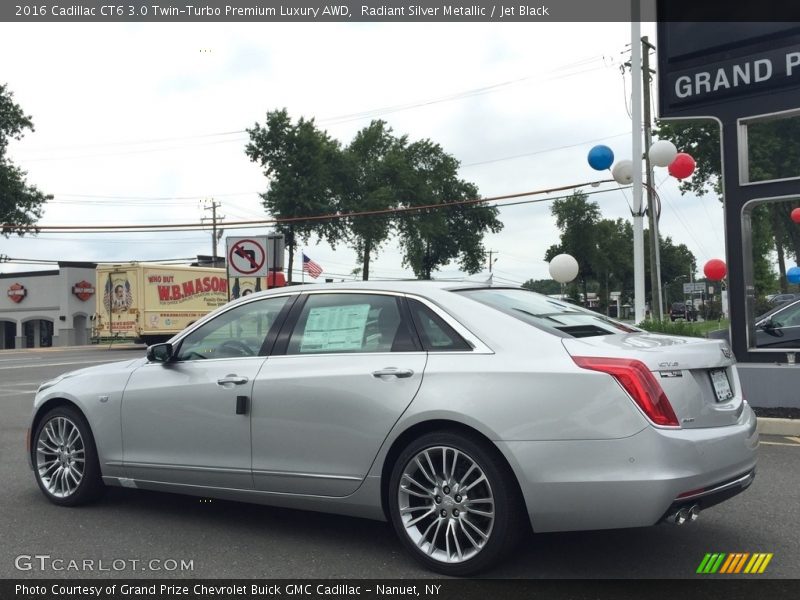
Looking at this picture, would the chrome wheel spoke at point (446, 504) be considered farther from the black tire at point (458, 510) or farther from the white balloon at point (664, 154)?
the white balloon at point (664, 154)

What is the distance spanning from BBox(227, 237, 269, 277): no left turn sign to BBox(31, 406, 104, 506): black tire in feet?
27.1

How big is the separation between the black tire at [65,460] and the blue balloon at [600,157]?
13322 mm

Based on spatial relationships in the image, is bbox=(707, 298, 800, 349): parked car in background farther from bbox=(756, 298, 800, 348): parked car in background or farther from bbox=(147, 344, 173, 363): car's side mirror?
bbox=(147, 344, 173, 363): car's side mirror

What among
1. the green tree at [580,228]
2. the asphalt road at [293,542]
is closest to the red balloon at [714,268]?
the asphalt road at [293,542]

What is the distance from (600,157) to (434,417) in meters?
13.7

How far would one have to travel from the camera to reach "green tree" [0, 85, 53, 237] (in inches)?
1750

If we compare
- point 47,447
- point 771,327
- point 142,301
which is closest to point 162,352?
point 47,447

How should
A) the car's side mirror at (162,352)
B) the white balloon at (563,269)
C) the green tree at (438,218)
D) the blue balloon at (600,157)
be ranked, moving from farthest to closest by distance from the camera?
1. the green tree at (438,218)
2. the white balloon at (563,269)
3. the blue balloon at (600,157)
4. the car's side mirror at (162,352)

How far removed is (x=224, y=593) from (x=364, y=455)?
1.00 metres

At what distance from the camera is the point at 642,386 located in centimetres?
384

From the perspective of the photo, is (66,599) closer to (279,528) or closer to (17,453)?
(279,528)

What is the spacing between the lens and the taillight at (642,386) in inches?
150

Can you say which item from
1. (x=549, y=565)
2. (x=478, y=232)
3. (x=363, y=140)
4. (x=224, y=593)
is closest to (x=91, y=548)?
(x=224, y=593)

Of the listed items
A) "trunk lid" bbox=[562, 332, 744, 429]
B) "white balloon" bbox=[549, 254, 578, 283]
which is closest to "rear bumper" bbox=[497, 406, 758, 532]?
"trunk lid" bbox=[562, 332, 744, 429]
